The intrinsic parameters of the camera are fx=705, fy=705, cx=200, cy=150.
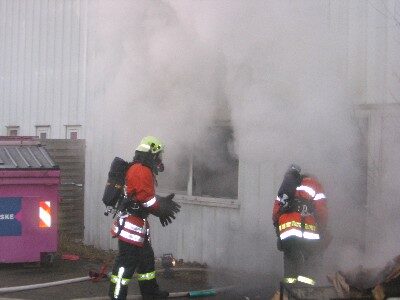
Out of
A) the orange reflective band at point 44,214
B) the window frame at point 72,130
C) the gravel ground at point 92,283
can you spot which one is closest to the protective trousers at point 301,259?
the gravel ground at point 92,283

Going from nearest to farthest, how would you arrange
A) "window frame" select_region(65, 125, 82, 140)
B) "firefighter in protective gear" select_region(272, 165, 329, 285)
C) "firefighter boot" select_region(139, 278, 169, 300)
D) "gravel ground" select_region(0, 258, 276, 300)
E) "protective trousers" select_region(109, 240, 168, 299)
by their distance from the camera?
"firefighter in protective gear" select_region(272, 165, 329, 285), "protective trousers" select_region(109, 240, 168, 299), "firefighter boot" select_region(139, 278, 169, 300), "gravel ground" select_region(0, 258, 276, 300), "window frame" select_region(65, 125, 82, 140)

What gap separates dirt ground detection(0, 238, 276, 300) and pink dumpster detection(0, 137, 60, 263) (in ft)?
0.92

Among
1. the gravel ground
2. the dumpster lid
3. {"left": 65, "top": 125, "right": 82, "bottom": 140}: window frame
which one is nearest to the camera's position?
the gravel ground

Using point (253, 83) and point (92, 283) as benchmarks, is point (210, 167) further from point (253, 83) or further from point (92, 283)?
point (92, 283)

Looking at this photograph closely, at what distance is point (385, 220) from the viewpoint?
6902mm

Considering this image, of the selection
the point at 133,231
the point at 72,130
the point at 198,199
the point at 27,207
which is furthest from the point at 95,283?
the point at 72,130

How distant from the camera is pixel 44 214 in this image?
8.92 meters

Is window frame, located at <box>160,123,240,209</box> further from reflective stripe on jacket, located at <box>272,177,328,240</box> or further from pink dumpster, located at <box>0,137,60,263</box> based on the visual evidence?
reflective stripe on jacket, located at <box>272,177,328,240</box>

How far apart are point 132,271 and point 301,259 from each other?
1615 mm

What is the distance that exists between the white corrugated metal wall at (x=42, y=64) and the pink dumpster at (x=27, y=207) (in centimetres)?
270

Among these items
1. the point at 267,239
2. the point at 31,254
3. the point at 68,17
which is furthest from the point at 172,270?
the point at 68,17

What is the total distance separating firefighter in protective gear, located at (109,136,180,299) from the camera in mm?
6738

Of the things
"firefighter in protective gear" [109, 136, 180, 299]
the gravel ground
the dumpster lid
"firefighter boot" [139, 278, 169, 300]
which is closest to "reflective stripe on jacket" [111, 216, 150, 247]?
"firefighter in protective gear" [109, 136, 180, 299]

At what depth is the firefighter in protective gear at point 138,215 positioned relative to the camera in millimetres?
6738
